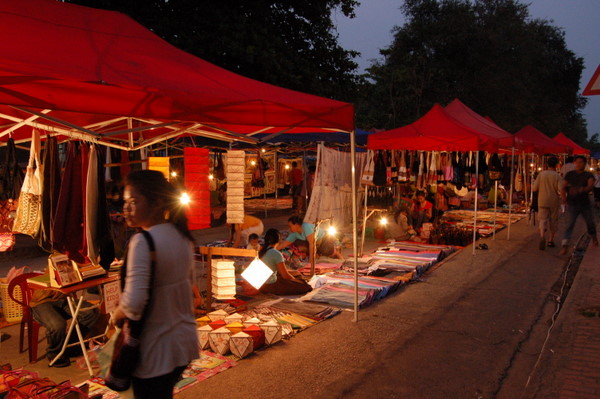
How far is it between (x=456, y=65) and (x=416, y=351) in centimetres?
2686

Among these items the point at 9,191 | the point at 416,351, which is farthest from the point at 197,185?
the point at 416,351

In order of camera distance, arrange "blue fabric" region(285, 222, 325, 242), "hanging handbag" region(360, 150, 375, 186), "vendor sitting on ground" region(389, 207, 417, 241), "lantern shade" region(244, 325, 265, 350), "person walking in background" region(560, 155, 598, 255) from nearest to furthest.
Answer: "lantern shade" region(244, 325, 265, 350)
"blue fabric" region(285, 222, 325, 242)
"hanging handbag" region(360, 150, 375, 186)
"person walking in background" region(560, 155, 598, 255)
"vendor sitting on ground" region(389, 207, 417, 241)

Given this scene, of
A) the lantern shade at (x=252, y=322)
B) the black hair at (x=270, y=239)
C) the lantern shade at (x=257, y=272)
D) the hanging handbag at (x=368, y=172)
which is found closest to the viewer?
the lantern shade at (x=252, y=322)

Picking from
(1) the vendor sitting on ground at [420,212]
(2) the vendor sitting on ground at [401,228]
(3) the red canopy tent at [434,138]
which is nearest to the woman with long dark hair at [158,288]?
(3) the red canopy tent at [434,138]

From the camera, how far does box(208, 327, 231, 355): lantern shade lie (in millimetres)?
5086

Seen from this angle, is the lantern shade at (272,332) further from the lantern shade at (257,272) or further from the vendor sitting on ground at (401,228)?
the vendor sitting on ground at (401,228)

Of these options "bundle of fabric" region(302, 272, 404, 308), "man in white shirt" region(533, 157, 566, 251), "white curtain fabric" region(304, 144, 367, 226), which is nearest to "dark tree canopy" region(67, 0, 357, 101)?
"white curtain fabric" region(304, 144, 367, 226)

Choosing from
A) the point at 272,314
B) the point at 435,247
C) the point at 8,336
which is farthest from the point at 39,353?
the point at 435,247

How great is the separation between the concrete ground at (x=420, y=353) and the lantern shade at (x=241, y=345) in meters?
0.08

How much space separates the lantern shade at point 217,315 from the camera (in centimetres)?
591

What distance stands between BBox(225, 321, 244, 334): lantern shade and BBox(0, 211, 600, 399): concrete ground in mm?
371

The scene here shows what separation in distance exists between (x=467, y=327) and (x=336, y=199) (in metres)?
3.26

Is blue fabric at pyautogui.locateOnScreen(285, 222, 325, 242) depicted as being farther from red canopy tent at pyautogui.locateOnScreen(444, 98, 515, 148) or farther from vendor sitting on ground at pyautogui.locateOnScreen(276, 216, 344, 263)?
red canopy tent at pyautogui.locateOnScreen(444, 98, 515, 148)

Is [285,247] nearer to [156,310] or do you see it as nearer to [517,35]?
[156,310]
